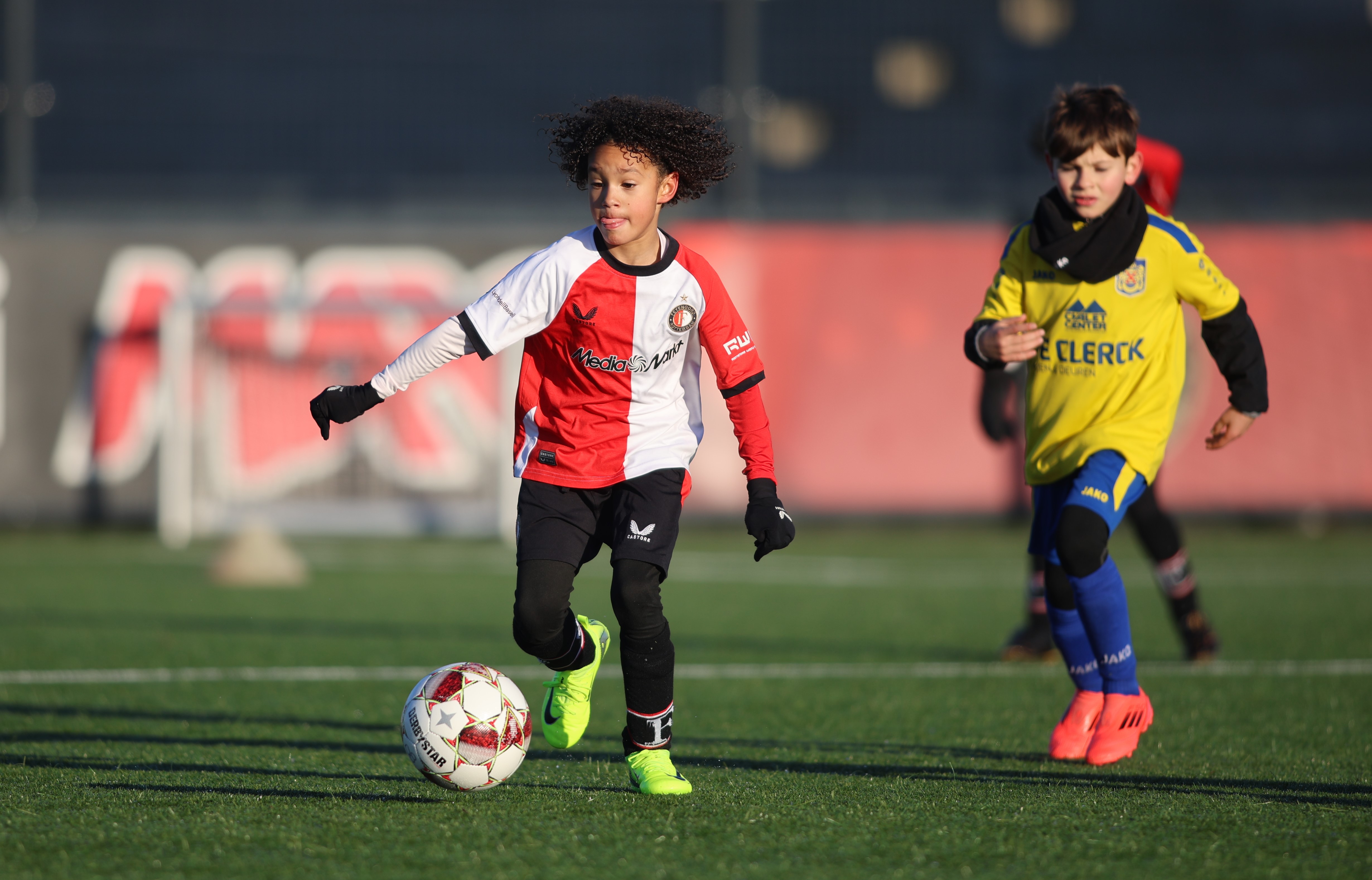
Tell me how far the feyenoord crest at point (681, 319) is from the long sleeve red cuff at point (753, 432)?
224 millimetres

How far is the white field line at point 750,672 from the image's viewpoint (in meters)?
6.06

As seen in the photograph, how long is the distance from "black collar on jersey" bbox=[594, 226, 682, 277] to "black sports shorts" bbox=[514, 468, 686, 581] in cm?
52

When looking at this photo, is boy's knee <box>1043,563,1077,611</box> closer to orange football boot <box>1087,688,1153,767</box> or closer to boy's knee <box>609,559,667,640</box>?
orange football boot <box>1087,688,1153,767</box>

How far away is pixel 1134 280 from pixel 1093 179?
1.05ft

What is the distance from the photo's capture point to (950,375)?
46.6 ft

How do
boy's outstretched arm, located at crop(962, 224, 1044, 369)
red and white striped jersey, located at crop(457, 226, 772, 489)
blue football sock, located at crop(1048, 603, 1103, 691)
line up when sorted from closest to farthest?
red and white striped jersey, located at crop(457, 226, 772, 489), boy's outstretched arm, located at crop(962, 224, 1044, 369), blue football sock, located at crop(1048, 603, 1103, 691)

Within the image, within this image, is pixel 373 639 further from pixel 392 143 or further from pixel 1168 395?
pixel 392 143

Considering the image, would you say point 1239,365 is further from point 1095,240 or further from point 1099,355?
point 1095,240

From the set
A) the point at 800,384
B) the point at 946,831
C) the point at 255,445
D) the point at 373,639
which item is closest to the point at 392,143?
the point at 255,445

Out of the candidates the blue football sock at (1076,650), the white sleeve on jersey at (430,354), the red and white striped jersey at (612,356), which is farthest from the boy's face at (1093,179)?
the white sleeve on jersey at (430,354)

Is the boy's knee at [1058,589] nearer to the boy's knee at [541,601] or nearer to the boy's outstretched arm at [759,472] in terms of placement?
the boy's outstretched arm at [759,472]

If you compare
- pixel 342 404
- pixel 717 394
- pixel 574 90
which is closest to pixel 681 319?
pixel 342 404

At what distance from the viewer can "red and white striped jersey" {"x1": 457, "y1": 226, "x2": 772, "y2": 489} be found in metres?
3.92

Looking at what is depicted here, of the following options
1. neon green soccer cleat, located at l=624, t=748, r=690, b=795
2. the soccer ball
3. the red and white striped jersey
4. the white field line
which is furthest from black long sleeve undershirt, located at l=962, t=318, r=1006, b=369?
Result: the white field line
